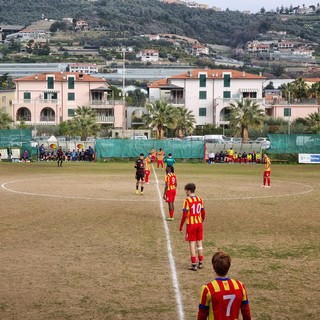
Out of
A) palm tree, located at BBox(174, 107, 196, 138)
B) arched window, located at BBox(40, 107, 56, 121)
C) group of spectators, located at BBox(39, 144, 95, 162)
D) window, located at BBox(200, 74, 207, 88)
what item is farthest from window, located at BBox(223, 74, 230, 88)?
group of spectators, located at BBox(39, 144, 95, 162)

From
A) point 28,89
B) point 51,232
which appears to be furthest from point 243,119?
point 51,232

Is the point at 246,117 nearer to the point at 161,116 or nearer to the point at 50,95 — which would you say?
the point at 161,116

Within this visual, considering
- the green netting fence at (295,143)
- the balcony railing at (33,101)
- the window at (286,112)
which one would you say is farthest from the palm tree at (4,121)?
the window at (286,112)

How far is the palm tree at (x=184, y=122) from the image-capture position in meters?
100

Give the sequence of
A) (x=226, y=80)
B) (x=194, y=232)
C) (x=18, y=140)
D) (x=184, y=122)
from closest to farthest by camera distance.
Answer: (x=194, y=232)
(x=18, y=140)
(x=184, y=122)
(x=226, y=80)

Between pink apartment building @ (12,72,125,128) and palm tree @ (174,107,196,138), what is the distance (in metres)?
12.0

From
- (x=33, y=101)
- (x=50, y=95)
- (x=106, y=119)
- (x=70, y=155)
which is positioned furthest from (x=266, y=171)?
(x=50, y=95)

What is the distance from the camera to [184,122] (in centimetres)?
10106

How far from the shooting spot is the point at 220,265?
8.41 metres

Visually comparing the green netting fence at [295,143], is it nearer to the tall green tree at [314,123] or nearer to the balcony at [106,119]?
the tall green tree at [314,123]

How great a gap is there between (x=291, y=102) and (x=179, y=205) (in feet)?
286

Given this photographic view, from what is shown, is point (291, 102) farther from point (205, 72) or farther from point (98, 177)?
point (98, 177)

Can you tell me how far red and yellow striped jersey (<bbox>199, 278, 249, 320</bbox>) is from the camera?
8.53m

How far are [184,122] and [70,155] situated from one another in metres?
32.0
